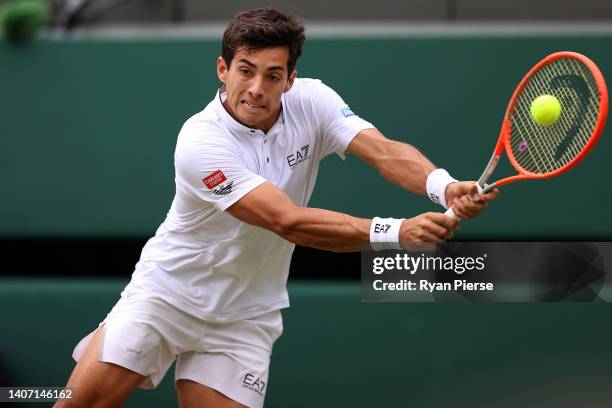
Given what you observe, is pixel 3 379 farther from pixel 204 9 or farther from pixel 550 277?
pixel 550 277

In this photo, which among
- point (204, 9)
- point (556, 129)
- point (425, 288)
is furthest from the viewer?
point (204, 9)

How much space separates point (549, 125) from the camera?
3.39 metres

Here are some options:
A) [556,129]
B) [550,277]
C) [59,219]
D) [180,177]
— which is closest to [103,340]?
[180,177]

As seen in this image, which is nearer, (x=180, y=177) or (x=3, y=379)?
(x=180, y=177)

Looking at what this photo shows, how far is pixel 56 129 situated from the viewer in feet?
17.8

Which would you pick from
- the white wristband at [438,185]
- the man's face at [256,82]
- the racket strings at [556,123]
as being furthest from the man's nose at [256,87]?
the racket strings at [556,123]

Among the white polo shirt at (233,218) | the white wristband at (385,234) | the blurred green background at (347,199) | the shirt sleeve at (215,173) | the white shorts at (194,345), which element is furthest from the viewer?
the blurred green background at (347,199)

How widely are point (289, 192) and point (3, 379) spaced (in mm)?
2488

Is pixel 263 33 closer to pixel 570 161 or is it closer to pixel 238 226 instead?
pixel 238 226

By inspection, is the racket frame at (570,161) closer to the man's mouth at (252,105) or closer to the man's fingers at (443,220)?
the man's fingers at (443,220)

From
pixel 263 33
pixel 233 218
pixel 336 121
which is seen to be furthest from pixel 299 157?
pixel 263 33

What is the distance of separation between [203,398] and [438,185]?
1.10 meters

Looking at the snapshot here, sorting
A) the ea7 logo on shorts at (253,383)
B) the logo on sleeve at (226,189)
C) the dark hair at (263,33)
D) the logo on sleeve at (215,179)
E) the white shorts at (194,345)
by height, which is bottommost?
the ea7 logo on shorts at (253,383)

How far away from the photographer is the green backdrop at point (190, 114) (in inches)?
205
